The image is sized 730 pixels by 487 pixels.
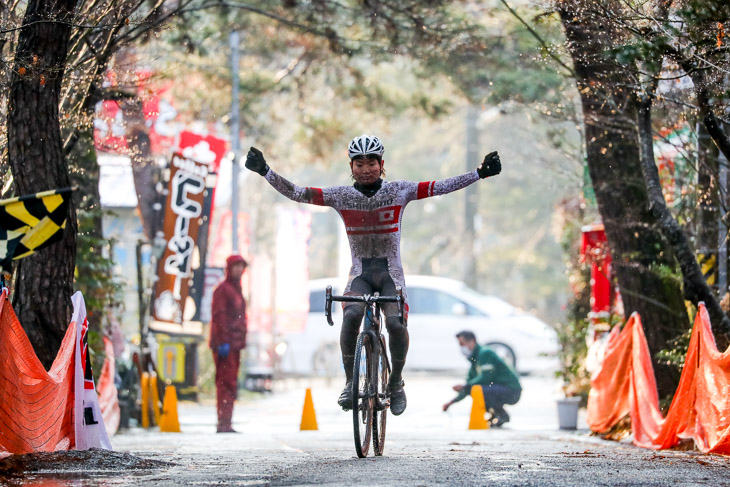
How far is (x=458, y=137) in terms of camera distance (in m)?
54.2

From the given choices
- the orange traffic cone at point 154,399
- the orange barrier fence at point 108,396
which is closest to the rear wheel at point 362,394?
the orange barrier fence at point 108,396

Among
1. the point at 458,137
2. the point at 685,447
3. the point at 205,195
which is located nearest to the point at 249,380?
the point at 205,195

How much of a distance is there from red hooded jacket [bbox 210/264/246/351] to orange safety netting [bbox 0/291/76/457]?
601 cm

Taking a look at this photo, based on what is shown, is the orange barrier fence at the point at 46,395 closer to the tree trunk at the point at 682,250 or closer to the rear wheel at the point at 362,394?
the rear wheel at the point at 362,394

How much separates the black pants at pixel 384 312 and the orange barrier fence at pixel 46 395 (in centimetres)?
210

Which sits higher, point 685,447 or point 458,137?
point 458,137

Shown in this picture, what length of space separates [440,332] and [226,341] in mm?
17952

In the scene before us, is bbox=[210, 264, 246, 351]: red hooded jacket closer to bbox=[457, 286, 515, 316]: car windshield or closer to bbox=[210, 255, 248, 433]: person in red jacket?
bbox=[210, 255, 248, 433]: person in red jacket

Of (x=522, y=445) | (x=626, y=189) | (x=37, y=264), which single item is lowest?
(x=522, y=445)

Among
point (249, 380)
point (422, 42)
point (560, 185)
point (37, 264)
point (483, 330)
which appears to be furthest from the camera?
point (483, 330)

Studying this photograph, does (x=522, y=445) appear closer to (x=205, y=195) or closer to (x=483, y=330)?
(x=205, y=195)

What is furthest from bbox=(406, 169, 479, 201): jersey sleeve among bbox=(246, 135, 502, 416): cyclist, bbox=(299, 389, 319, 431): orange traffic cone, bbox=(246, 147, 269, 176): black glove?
bbox=(299, 389, 319, 431): orange traffic cone

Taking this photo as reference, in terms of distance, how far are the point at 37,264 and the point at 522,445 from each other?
4746mm

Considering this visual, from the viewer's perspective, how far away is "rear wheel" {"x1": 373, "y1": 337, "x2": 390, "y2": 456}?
9.39 meters
